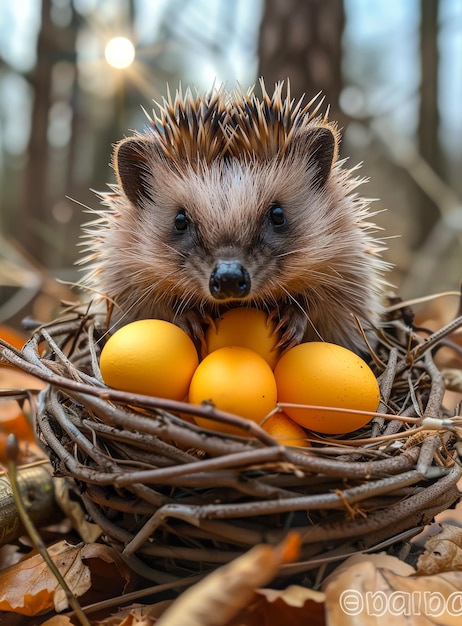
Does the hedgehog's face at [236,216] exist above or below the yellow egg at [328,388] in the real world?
above

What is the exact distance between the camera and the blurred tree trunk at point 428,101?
670cm

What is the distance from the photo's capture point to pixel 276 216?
171cm

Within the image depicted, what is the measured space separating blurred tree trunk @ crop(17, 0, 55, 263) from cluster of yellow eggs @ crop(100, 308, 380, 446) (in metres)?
4.79

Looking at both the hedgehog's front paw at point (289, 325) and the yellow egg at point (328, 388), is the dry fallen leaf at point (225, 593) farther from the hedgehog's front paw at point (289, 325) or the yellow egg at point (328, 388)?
the hedgehog's front paw at point (289, 325)

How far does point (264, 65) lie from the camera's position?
134 inches

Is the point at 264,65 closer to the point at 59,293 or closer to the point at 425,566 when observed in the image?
the point at 59,293

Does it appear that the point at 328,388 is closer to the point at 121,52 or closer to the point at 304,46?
the point at 304,46

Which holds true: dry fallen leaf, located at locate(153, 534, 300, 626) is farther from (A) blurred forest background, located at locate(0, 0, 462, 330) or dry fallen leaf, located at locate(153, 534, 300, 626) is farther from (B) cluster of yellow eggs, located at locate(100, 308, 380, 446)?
(A) blurred forest background, located at locate(0, 0, 462, 330)

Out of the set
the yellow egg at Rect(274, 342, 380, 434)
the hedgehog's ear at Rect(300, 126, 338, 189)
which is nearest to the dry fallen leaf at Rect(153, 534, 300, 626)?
the yellow egg at Rect(274, 342, 380, 434)

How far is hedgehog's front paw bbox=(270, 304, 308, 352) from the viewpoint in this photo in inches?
65.2

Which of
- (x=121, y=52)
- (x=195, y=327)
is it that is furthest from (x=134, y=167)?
(x=121, y=52)

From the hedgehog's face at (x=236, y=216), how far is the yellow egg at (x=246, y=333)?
53 mm

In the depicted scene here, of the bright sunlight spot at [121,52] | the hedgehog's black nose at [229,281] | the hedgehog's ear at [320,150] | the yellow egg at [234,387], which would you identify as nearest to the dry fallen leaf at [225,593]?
the yellow egg at [234,387]

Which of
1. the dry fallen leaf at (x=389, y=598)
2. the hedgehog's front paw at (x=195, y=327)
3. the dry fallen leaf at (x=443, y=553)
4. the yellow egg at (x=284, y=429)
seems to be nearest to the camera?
the dry fallen leaf at (x=389, y=598)
